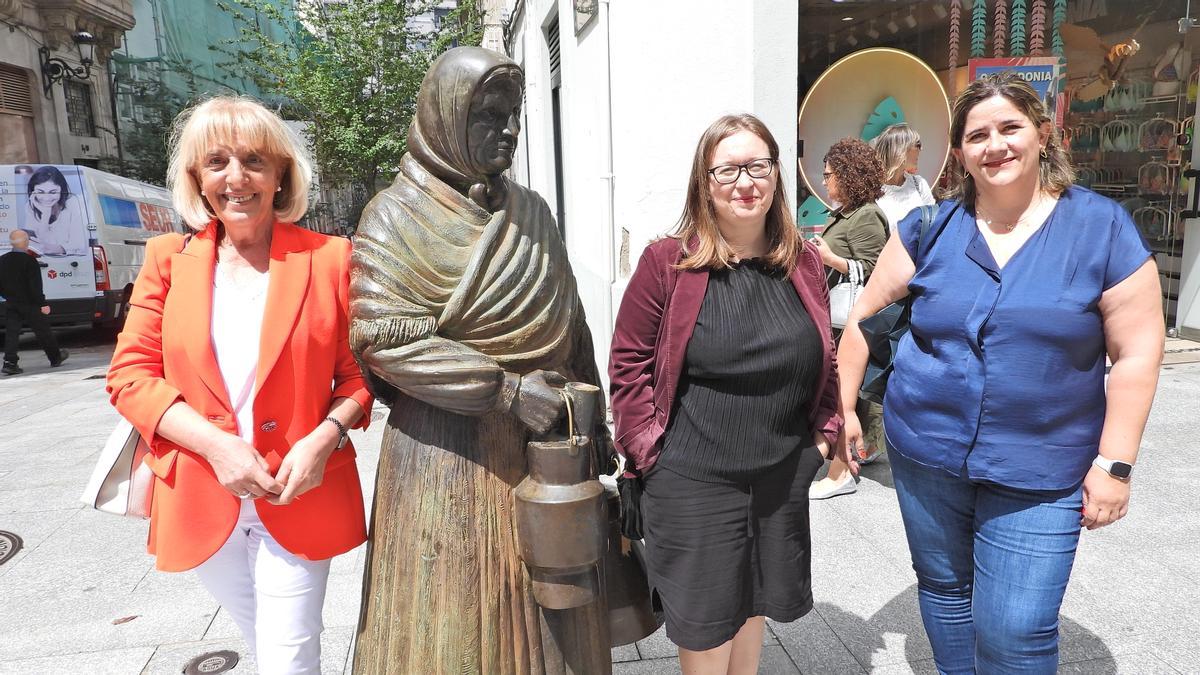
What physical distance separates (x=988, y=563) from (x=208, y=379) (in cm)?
188

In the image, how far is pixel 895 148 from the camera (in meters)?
3.88

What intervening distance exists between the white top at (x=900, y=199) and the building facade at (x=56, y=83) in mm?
16039

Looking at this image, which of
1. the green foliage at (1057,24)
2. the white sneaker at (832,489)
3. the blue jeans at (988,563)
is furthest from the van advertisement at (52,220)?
the blue jeans at (988,563)

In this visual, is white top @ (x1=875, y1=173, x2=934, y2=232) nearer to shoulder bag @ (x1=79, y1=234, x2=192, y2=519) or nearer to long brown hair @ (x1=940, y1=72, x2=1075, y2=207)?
long brown hair @ (x1=940, y1=72, x2=1075, y2=207)

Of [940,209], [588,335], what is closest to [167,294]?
[588,335]

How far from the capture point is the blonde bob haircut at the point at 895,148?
3.86 m

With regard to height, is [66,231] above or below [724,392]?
above

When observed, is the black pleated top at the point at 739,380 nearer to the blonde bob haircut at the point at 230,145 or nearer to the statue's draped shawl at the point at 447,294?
the statue's draped shawl at the point at 447,294

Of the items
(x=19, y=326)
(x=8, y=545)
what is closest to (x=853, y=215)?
(x=8, y=545)

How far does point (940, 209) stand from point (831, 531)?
2170mm

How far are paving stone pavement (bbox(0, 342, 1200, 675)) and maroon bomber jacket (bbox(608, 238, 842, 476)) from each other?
115cm

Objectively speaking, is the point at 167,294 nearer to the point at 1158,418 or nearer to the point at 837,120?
the point at 837,120

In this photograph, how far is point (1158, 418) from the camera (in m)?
5.25

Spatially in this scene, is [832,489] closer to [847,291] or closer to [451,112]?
[847,291]
